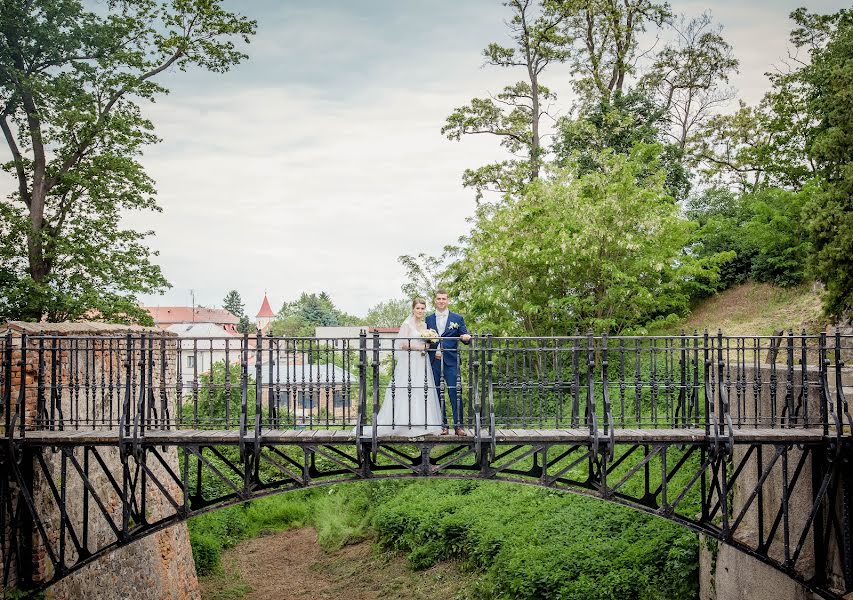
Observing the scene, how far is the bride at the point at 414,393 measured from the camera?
10344 millimetres

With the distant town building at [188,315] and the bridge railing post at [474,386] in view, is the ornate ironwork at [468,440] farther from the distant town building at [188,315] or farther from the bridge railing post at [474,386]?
the distant town building at [188,315]

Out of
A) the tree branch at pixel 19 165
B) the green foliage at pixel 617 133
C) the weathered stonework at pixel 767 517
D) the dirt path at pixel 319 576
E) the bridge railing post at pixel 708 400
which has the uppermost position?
the green foliage at pixel 617 133

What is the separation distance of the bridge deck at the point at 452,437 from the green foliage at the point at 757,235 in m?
12.4

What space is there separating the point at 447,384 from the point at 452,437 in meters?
0.86

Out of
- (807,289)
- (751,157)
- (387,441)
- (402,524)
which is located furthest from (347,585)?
(751,157)

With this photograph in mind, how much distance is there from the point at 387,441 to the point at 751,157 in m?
22.4

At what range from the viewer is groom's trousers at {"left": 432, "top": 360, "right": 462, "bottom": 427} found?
1039 cm

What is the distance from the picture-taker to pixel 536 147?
93.0ft

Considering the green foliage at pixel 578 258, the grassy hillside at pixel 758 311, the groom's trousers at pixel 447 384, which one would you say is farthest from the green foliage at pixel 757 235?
the groom's trousers at pixel 447 384

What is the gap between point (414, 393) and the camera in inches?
425

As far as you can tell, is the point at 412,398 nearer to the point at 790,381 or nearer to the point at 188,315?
the point at 790,381

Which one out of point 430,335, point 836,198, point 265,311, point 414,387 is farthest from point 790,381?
Answer: point 265,311

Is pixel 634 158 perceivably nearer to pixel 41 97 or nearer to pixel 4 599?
pixel 41 97

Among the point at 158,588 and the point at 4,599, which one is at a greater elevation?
the point at 4,599
